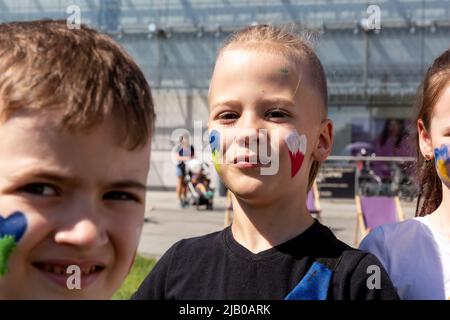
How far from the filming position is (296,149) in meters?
1.54

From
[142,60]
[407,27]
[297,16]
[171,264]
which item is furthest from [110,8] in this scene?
[171,264]

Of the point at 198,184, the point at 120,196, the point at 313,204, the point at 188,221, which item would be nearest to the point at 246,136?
the point at 120,196

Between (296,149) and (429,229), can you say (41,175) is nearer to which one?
(296,149)

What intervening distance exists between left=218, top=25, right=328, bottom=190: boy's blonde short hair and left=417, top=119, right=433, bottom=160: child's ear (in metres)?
0.37

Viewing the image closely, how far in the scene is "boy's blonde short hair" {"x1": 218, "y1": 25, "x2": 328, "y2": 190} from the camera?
160 cm

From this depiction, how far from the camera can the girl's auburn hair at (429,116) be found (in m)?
1.86

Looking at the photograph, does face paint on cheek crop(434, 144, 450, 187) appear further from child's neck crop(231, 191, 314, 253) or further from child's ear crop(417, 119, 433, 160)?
child's neck crop(231, 191, 314, 253)

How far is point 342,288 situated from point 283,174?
0.32 meters

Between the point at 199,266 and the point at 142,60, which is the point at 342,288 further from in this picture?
the point at 142,60

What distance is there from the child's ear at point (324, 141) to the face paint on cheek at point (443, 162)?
1.09 feet

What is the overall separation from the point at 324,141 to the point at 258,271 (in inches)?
16.4

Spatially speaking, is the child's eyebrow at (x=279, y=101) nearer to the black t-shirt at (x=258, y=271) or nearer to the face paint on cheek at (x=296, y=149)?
the face paint on cheek at (x=296, y=149)

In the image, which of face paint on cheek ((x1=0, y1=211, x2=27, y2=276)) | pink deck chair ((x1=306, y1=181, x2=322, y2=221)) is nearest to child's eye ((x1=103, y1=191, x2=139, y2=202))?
face paint on cheek ((x1=0, y1=211, x2=27, y2=276))

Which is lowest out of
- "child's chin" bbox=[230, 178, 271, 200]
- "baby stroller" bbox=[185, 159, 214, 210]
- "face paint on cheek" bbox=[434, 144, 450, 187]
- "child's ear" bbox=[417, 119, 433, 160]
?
"child's chin" bbox=[230, 178, 271, 200]
